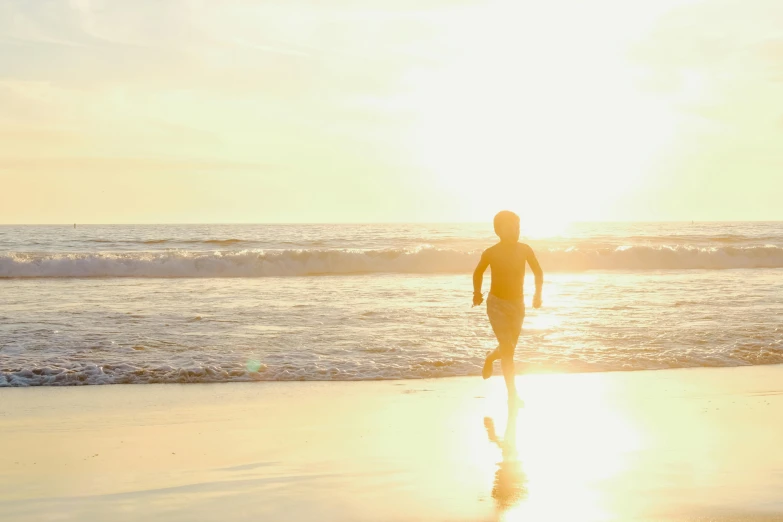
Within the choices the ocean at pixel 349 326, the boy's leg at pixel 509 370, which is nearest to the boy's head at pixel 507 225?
the boy's leg at pixel 509 370

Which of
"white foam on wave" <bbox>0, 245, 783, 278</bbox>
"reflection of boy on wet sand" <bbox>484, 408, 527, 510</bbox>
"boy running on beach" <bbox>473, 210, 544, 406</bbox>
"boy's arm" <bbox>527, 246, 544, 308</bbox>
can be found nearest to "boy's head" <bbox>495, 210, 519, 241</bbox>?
"boy running on beach" <bbox>473, 210, 544, 406</bbox>

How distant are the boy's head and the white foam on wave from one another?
21923mm

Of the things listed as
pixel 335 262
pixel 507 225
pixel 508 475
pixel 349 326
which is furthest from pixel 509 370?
pixel 335 262

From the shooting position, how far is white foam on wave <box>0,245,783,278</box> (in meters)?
29.6

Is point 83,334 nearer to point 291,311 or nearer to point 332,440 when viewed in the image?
point 291,311

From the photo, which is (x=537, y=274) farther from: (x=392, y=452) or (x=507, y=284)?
(x=392, y=452)

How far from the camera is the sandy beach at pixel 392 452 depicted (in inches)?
193

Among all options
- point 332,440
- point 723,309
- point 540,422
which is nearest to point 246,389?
point 332,440

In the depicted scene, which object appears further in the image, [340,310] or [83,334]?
[340,310]

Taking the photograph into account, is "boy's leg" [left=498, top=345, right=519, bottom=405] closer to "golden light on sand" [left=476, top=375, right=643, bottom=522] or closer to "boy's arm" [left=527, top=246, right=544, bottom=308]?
"golden light on sand" [left=476, top=375, right=643, bottom=522]

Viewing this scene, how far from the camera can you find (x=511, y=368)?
7785 millimetres

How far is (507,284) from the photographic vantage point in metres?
7.72

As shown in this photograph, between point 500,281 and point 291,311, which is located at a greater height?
point 500,281

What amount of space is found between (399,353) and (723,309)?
26.4ft
